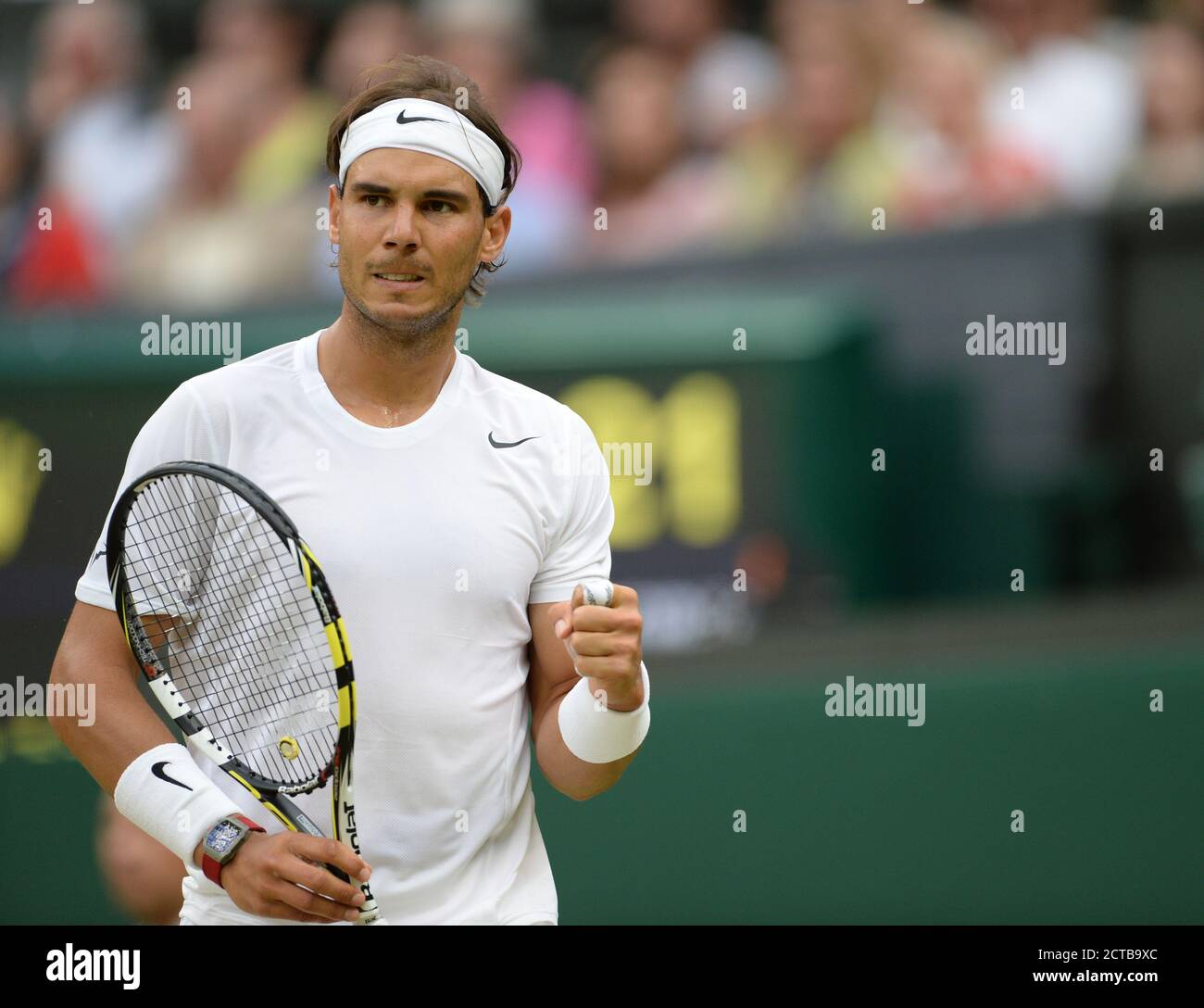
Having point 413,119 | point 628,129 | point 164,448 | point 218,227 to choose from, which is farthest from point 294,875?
point 628,129

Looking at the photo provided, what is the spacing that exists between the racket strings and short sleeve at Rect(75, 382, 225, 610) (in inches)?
1.5

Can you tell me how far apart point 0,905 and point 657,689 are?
5.05 feet

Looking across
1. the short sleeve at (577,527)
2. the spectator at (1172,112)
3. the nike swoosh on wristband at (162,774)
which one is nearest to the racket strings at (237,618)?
the nike swoosh on wristband at (162,774)

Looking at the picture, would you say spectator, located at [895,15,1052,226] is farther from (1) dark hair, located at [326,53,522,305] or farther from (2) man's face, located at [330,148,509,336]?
(2) man's face, located at [330,148,509,336]

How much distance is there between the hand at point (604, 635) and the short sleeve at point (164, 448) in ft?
1.98

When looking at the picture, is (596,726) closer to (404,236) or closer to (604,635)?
(604,635)

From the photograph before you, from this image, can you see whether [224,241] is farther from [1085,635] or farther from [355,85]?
[1085,635]

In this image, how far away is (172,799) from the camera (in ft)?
8.26

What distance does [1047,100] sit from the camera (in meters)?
4.82

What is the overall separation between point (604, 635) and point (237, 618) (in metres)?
0.60

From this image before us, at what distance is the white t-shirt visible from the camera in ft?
8.66

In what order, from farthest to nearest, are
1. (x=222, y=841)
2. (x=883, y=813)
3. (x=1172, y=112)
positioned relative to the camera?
(x=1172, y=112) → (x=883, y=813) → (x=222, y=841)

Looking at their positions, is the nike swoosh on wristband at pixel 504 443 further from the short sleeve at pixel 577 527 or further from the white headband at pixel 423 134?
the white headband at pixel 423 134
